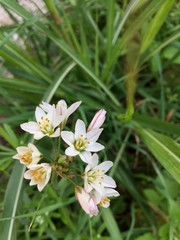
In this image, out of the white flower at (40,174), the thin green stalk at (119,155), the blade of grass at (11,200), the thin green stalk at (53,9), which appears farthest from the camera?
the thin green stalk at (119,155)

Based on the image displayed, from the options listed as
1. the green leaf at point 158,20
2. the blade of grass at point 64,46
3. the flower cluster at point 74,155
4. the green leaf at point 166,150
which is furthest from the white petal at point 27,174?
the green leaf at point 158,20

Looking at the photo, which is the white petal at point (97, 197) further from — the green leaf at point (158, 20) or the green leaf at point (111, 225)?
the green leaf at point (158, 20)

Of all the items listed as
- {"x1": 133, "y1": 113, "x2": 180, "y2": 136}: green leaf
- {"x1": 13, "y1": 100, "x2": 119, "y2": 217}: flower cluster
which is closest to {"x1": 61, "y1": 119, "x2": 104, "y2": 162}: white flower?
{"x1": 13, "y1": 100, "x2": 119, "y2": 217}: flower cluster

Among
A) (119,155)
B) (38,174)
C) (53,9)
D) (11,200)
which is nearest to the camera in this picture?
(38,174)

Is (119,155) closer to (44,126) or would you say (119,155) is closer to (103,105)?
(103,105)

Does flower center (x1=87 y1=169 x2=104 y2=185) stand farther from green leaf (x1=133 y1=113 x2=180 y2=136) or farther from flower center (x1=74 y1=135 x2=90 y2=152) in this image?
green leaf (x1=133 y1=113 x2=180 y2=136)

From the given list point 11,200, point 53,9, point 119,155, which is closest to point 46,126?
point 11,200
